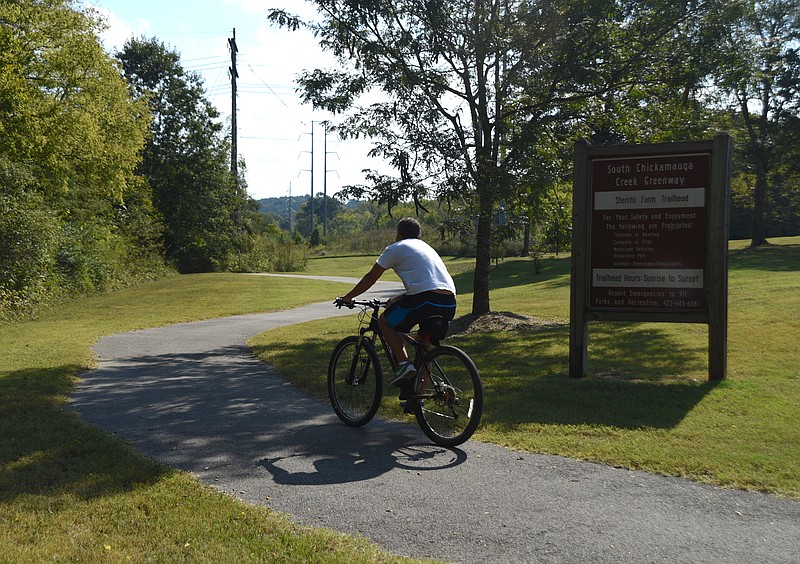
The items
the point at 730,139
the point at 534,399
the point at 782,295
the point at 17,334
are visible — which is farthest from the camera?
the point at 782,295

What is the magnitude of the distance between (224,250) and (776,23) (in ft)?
108

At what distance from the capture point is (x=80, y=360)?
1161 cm

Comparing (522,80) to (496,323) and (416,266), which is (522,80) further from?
(416,266)

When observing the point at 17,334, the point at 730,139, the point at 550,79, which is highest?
the point at 550,79

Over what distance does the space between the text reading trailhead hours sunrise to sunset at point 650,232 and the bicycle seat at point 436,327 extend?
148 inches

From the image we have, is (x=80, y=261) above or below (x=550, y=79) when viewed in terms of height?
below

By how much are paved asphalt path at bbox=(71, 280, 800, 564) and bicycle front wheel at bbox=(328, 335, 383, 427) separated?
18 cm

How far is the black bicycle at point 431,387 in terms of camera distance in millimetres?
6215

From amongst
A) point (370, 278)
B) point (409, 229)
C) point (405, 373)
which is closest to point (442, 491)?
point (405, 373)

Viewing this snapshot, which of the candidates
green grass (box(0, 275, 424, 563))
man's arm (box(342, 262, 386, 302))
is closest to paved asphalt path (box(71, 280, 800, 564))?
green grass (box(0, 275, 424, 563))

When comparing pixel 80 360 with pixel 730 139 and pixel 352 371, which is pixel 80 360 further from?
pixel 730 139

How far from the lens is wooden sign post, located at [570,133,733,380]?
896cm

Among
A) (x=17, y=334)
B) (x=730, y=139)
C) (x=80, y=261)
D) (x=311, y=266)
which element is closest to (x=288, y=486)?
(x=730, y=139)

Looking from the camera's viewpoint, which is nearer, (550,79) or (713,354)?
(713,354)
